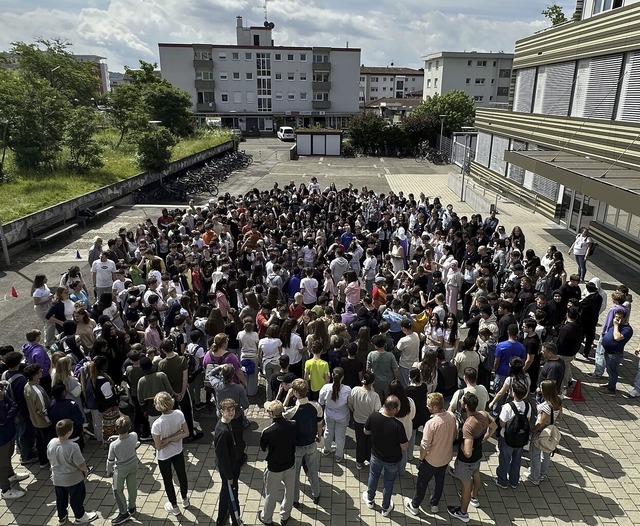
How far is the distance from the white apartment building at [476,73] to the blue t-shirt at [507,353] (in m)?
66.6

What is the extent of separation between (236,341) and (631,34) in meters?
16.1

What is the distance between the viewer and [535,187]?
74.9ft

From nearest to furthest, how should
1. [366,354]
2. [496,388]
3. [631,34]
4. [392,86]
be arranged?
1. [366,354]
2. [496,388]
3. [631,34]
4. [392,86]

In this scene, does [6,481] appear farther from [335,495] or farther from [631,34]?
[631,34]

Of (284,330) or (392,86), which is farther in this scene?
(392,86)

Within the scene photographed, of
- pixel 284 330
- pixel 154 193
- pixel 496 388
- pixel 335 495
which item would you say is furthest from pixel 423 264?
pixel 154 193

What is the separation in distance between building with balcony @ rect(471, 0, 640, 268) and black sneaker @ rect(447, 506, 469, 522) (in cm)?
835

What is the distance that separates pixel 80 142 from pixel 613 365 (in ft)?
80.5

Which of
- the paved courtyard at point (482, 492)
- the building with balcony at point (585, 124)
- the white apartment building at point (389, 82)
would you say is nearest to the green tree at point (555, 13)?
the building with balcony at point (585, 124)

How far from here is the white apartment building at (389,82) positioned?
105625 millimetres

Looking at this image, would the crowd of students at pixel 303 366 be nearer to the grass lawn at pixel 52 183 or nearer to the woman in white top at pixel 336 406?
the woman in white top at pixel 336 406

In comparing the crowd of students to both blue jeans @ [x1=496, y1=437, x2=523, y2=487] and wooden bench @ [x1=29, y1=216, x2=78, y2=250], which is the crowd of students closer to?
blue jeans @ [x1=496, y1=437, x2=523, y2=487]

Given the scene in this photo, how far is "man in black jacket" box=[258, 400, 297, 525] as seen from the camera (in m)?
5.11

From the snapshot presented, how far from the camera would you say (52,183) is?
2153cm
